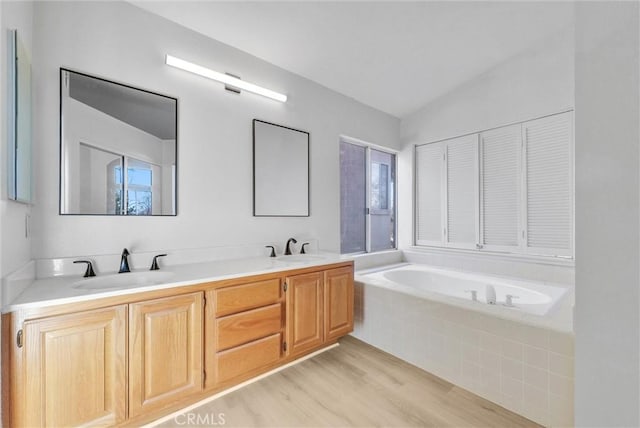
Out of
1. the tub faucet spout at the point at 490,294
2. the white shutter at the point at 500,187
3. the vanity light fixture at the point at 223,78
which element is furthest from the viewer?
the white shutter at the point at 500,187

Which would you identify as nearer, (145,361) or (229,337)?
(145,361)

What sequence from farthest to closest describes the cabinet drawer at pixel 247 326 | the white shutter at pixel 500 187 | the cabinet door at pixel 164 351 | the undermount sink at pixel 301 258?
the white shutter at pixel 500 187 → the undermount sink at pixel 301 258 → the cabinet drawer at pixel 247 326 → the cabinet door at pixel 164 351

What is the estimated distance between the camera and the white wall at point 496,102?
2607mm

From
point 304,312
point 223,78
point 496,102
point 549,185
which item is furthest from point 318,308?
point 496,102

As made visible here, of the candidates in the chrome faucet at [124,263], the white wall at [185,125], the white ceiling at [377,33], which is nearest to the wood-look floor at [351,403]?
the chrome faucet at [124,263]

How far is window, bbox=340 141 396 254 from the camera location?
11.0ft

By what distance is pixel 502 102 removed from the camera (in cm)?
298

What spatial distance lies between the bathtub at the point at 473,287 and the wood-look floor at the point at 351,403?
601 mm

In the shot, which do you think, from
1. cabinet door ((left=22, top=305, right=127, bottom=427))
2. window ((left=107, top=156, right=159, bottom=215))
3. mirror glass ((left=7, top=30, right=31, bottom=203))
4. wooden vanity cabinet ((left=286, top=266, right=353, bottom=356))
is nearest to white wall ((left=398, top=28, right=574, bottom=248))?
wooden vanity cabinet ((left=286, top=266, right=353, bottom=356))

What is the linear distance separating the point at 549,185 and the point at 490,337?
176 centimetres

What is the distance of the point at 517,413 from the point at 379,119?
3.10 metres

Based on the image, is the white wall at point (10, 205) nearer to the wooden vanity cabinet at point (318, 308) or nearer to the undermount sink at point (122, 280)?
the undermount sink at point (122, 280)

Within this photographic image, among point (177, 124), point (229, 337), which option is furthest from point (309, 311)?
point (177, 124)

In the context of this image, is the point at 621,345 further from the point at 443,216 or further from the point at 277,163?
the point at 443,216
